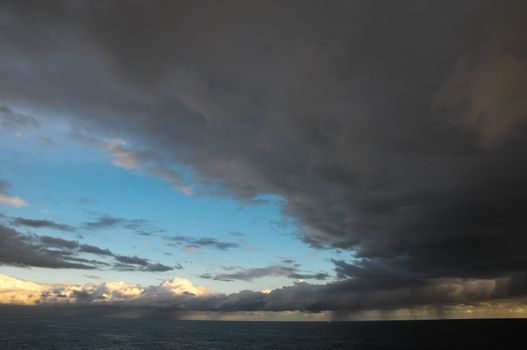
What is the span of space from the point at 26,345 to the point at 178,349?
78037mm

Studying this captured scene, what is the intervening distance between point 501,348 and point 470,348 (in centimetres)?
1542

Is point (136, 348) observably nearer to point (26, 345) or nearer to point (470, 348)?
point (26, 345)

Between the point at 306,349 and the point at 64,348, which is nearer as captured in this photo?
the point at 64,348

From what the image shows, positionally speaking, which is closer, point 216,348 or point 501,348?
point 501,348

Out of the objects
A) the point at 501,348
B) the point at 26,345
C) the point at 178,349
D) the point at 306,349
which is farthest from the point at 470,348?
the point at 26,345

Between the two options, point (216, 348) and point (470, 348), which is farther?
point (216, 348)

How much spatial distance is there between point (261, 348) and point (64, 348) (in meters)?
102

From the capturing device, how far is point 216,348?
197 metres

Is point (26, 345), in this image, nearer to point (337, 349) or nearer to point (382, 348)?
point (337, 349)

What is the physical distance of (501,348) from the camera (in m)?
182

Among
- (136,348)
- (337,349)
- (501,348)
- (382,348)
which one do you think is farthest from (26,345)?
(501,348)

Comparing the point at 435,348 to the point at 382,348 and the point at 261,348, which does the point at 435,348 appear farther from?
the point at 261,348

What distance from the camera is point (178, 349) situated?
7451 inches

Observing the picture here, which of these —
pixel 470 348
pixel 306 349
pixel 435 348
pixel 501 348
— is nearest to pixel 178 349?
pixel 306 349
